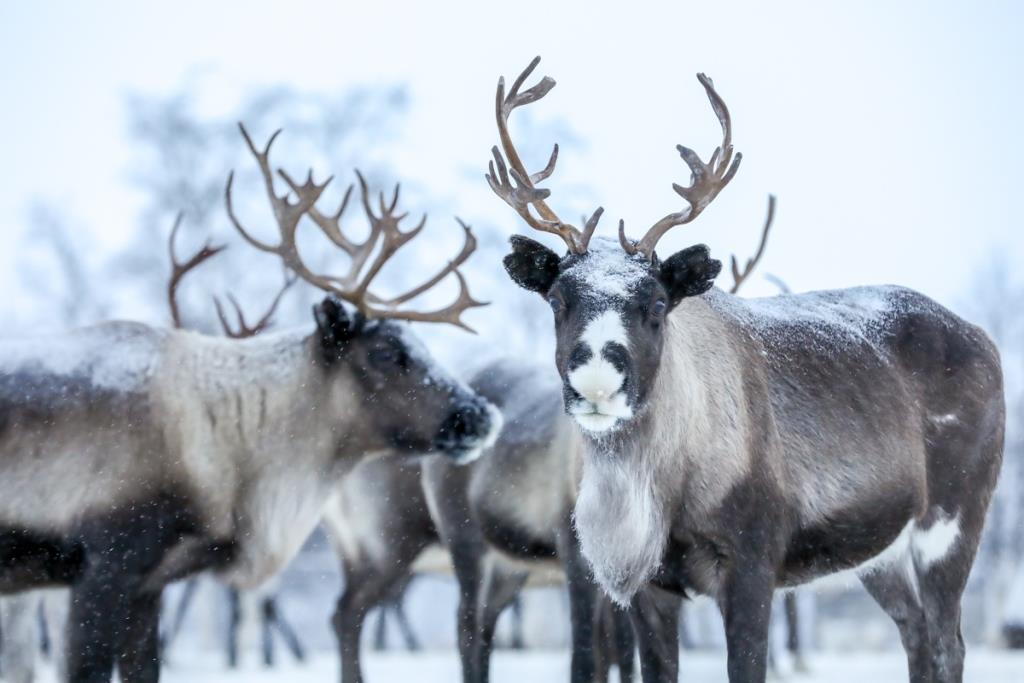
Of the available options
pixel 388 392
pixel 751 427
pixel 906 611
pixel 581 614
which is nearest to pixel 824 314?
pixel 751 427

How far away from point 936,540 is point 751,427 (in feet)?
3.96

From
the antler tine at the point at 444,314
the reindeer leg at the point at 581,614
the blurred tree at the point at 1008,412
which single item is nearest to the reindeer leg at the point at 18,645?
the antler tine at the point at 444,314

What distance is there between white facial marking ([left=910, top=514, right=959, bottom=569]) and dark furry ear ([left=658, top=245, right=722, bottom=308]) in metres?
1.55

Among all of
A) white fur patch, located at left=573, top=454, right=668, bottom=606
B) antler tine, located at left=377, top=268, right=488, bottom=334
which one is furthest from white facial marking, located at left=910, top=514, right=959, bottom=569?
antler tine, located at left=377, top=268, right=488, bottom=334

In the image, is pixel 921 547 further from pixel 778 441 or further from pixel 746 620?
pixel 746 620

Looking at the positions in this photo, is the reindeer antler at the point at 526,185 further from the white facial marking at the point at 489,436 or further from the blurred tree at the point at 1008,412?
the blurred tree at the point at 1008,412

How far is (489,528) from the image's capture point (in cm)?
722

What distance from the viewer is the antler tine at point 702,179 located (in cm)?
460

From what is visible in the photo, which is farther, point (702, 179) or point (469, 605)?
point (469, 605)

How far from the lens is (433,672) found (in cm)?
1044

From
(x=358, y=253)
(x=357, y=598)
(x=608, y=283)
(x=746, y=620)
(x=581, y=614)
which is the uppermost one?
(x=608, y=283)

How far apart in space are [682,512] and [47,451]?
2.87m

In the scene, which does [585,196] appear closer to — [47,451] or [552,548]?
[552,548]

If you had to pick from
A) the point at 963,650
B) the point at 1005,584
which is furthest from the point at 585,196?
the point at 963,650
